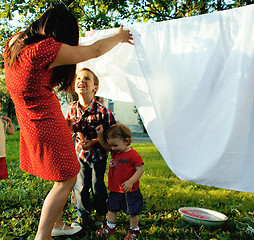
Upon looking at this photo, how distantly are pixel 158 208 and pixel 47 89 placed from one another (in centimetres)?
190

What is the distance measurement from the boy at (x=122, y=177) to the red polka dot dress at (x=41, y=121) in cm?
56

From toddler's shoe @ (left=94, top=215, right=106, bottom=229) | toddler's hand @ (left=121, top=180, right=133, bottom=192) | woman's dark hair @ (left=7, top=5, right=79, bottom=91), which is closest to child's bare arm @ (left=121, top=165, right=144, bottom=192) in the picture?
toddler's hand @ (left=121, top=180, right=133, bottom=192)

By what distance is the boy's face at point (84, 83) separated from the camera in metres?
2.53

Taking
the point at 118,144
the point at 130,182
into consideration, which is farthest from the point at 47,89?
the point at 130,182

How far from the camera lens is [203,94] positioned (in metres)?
2.05

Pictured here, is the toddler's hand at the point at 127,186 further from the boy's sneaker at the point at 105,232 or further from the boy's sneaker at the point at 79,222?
the boy's sneaker at the point at 79,222

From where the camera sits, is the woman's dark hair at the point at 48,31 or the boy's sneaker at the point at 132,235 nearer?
the woman's dark hair at the point at 48,31

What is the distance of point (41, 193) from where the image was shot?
346cm

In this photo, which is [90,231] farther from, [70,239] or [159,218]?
[159,218]

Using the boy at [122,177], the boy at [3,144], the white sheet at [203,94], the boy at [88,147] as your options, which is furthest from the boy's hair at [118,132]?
the boy at [3,144]

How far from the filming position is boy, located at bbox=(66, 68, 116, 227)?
2.50m

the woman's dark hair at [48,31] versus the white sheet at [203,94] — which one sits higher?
the woman's dark hair at [48,31]

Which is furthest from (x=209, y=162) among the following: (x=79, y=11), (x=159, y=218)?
(x=79, y=11)

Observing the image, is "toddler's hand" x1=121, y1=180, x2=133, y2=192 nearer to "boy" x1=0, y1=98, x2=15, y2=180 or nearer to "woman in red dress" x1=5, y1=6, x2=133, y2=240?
"woman in red dress" x1=5, y1=6, x2=133, y2=240
